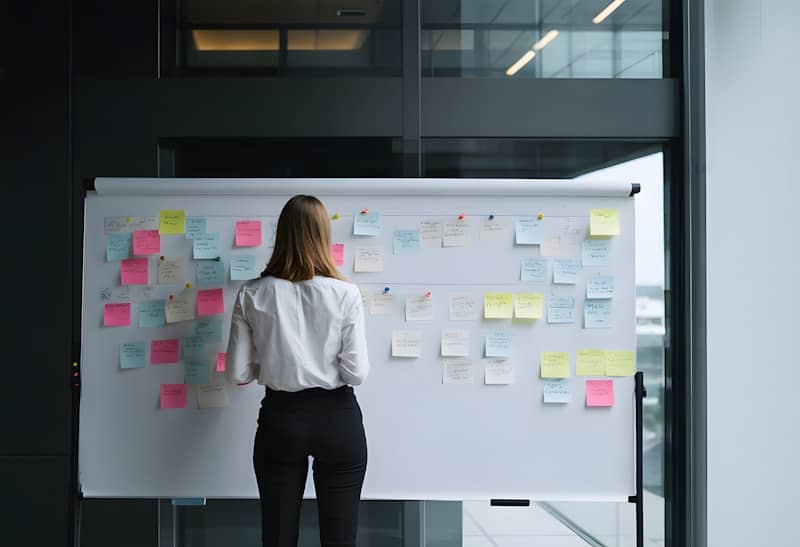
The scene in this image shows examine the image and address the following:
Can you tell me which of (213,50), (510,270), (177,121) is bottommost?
(510,270)

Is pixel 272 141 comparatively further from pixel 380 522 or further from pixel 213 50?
pixel 380 522

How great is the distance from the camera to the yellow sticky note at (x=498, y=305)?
9.14 ft

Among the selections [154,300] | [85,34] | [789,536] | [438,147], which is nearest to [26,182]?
[85,34]

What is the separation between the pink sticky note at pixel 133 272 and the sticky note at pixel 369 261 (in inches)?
28.7

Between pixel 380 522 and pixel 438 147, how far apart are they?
1.51m

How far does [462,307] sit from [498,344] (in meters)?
0.18

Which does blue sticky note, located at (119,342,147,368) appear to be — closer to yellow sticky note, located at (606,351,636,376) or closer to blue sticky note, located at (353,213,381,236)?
blue sticky note, located at (353,213,381,236)

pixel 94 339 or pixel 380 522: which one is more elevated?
pixel 94 339

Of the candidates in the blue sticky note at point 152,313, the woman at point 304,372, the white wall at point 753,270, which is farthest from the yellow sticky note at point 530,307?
the blue sticky note at point 152,313

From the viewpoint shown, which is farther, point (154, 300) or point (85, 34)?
point (85, 34)

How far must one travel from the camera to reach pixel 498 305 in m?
2.79

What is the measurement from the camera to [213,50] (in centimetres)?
320

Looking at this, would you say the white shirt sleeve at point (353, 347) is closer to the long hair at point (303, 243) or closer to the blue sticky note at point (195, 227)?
the long hair at point (303, 243)

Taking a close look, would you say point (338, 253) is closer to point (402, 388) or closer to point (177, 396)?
point (402, 388)
